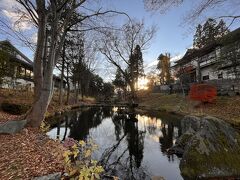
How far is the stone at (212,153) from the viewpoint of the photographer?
23.0 ft

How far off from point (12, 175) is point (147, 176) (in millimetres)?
4709

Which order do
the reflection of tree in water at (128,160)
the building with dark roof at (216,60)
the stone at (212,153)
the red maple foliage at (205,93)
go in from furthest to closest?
the red maple foliage at (205,93), the building with dark roof at (216,60), the reflection of tree in water at (128,160), the stone at (212,153)

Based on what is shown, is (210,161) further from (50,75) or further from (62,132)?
(62,132)

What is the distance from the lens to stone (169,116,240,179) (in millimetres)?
7016

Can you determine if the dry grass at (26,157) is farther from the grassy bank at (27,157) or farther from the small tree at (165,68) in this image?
the small tree at (165,68)

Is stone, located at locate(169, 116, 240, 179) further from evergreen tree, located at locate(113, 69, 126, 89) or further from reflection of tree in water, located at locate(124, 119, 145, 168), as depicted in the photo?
evergreen tree, located at locate(113, 69, 126, 89)

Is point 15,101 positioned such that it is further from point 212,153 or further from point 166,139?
point 212,153

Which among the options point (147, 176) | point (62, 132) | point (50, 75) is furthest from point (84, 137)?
point (147, 176)

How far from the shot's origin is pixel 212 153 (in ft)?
24.4

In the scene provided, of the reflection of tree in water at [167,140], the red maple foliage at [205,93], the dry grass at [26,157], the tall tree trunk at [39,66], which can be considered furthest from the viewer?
the red maple foliage at [205,93]

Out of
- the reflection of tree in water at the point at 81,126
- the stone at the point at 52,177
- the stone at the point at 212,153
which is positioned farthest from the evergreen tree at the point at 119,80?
the stone at the point at 52,177

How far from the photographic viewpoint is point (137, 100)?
47656mm

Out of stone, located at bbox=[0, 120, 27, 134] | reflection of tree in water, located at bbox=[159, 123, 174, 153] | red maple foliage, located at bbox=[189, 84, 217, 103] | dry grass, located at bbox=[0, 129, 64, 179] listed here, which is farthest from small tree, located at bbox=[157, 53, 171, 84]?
dry grass, located at bbox=[0, 129, 64, 179]

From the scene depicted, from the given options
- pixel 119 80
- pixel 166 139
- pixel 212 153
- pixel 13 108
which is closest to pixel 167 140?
pixel 166 139
